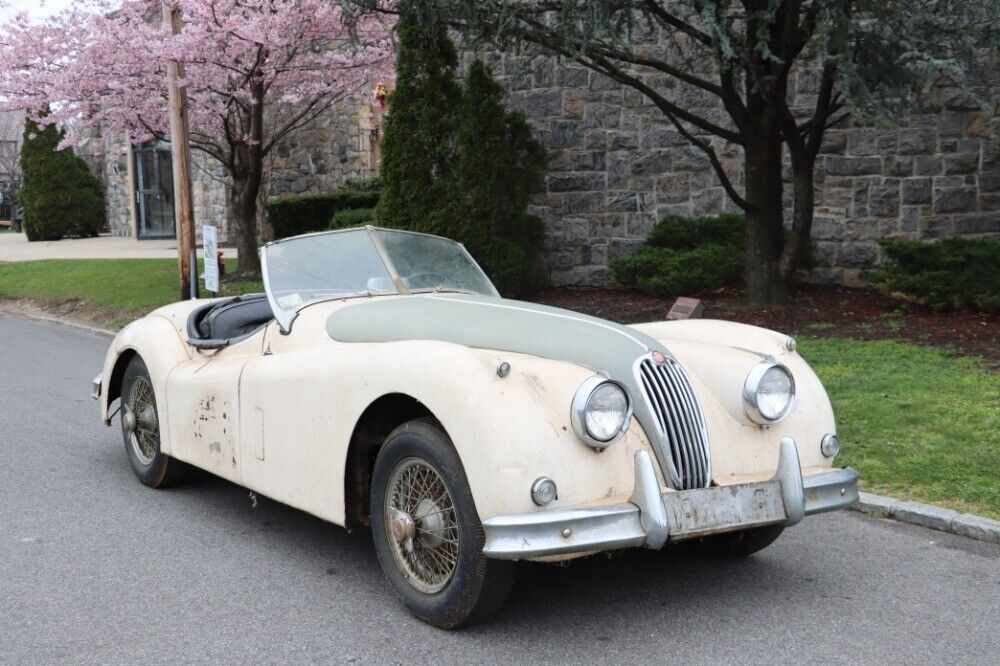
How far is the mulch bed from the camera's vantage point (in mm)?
9953

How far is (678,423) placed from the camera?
4156 millimetres

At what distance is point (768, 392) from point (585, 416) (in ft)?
3.34

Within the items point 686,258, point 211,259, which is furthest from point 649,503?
point 211,259

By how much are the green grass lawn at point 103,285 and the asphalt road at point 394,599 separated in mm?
9949

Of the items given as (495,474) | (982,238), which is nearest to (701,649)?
(495,474)

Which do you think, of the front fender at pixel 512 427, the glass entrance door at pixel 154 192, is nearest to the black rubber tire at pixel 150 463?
the front fender at pixel 512 427

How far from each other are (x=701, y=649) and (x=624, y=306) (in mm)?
9281

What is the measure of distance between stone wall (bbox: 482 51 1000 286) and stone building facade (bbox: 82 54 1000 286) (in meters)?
0.01

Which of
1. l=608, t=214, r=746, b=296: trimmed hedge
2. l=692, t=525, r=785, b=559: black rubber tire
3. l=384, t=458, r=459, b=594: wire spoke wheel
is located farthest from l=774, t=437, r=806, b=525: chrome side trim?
l=608, t=214, r=746, b=296: trimmed hedge

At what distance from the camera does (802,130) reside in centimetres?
1123

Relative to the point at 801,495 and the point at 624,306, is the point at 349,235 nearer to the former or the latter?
the point at 801,495

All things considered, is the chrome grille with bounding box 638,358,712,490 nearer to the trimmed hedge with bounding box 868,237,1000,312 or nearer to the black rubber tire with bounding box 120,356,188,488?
the black rubber tire with bounding box 120,356,188,488

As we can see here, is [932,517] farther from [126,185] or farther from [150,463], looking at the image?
[126,185]

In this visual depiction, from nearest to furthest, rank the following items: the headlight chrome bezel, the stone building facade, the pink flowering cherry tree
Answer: the headlight chrome bezel, the stone building facade, the pink flowering cherry tree
